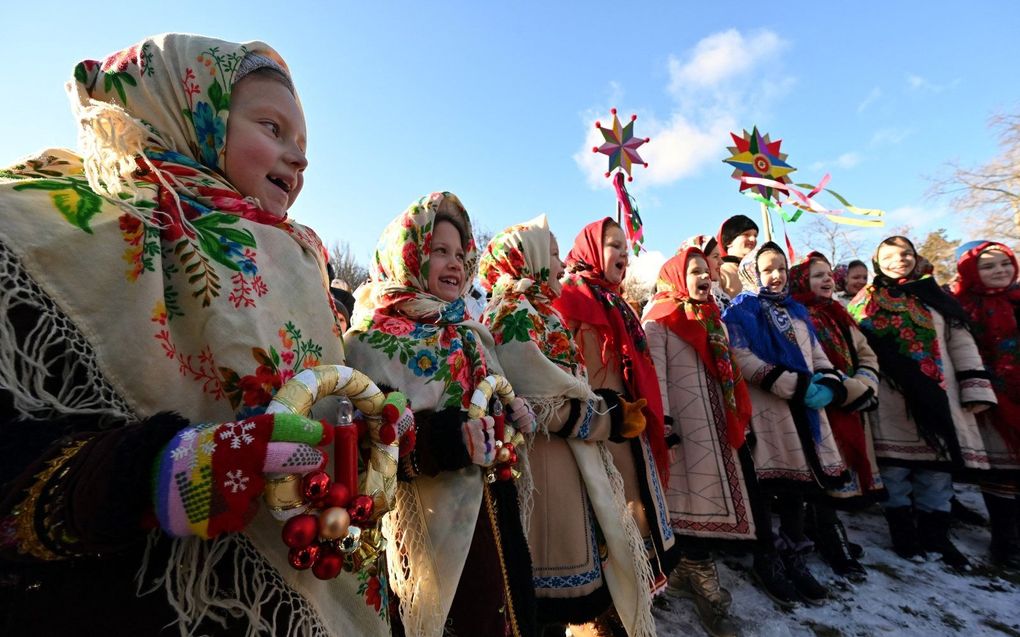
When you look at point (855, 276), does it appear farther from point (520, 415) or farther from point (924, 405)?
point (520, 415)

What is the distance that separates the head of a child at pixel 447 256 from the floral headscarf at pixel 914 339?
408 cm

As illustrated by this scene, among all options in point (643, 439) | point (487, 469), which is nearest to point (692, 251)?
point (643, 439)

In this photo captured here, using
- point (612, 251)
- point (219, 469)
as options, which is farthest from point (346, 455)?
point (612, 251)

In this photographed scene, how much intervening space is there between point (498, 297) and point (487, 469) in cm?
101

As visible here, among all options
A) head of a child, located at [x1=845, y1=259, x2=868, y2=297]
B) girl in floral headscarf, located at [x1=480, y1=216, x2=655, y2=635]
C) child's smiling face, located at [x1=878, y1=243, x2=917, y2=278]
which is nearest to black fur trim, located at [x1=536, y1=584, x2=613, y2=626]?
girl in floral headscarf, located at [x1=480, y1=216, x2=655, y2=635]

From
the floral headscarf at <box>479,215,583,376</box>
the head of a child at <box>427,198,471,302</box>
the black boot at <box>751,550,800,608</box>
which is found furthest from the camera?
the black boot at <box>751,550,800,608</box>

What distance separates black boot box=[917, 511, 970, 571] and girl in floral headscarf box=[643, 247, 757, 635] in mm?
2216

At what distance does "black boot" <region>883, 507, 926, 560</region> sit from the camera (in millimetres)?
3654

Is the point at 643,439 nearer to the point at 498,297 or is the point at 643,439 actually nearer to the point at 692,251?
the point at 498,297

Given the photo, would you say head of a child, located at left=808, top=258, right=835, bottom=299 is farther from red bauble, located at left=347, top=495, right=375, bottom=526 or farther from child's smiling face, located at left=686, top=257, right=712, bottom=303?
red bauble, located at left=347, top=495, right=375, bottom=526

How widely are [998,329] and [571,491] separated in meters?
4.60

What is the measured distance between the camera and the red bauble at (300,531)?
686 mm

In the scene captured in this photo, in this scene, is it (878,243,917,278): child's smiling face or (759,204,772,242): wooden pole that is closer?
(878,243,917,278): child's smiling face

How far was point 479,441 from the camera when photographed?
146 centimetres
